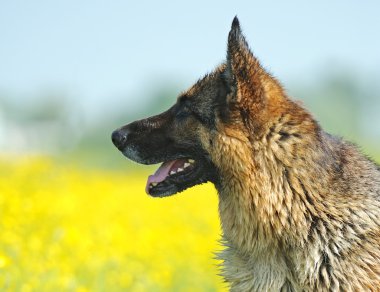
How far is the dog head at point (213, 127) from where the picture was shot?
5238 millimetres

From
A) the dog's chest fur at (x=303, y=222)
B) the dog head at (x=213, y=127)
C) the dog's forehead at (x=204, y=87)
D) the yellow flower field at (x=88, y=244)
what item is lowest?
the yellow flower field at (x=88, y=244)

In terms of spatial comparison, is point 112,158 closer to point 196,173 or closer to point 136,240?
point 136,240

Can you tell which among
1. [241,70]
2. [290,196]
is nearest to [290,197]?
[290,196]

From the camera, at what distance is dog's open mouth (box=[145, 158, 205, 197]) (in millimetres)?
5641

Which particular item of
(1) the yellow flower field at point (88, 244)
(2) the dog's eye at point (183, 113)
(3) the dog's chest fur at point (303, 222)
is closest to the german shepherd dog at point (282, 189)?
(3) the dog's chest fur at point (303, 222)

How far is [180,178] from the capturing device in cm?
569

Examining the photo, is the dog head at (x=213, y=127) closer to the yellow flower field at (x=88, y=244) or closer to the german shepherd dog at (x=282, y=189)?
the german shepherd dog at (x=282, y=189)

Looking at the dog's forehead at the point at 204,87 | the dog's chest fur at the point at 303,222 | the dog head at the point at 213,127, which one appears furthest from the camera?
the dog's forehead at the point at 204,87

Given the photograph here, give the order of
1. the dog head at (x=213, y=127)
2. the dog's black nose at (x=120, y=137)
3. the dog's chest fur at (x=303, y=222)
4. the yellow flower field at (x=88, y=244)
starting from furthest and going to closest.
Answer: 1. the yellow flower field at (x=88, y=244)
2. the dog's black nose at (x=120, y=137)
3. the dog head at (x=213, y=127)
4. the dog's chest fur at (x=303, y=222)

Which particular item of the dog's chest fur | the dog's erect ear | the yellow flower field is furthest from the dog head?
the yellow flower field

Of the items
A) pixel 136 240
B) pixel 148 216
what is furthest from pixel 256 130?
pixel 148 216

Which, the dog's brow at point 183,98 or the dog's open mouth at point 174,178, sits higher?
the dog's brow at point 183,98

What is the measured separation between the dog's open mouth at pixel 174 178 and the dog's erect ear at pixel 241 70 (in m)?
0.69

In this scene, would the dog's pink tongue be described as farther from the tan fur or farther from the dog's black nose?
the tan fur
